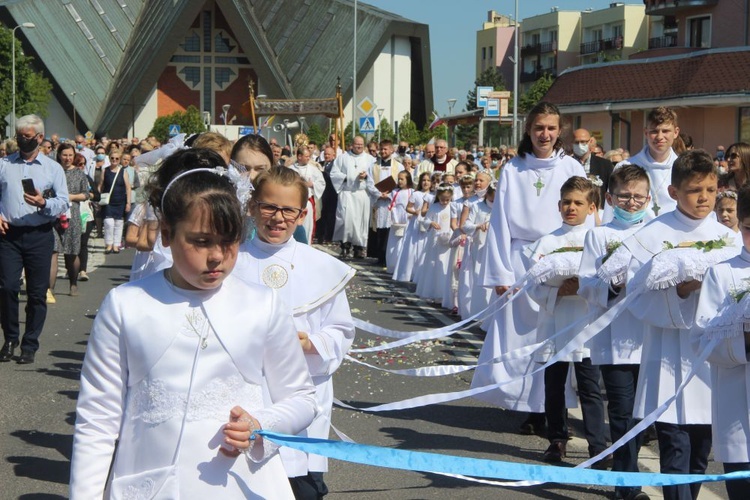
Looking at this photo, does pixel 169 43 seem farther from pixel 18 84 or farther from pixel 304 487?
pixel 304 487

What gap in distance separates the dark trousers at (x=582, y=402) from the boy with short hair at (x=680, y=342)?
3.86ft

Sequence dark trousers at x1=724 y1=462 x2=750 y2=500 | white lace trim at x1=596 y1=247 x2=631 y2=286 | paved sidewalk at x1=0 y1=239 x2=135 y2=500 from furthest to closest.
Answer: paved sidewalk at x1=0 y1=239 x2=135 y2=500 → white lace trim at x1=596 y1=247 x2=631 y2=286 → dark trousers at x1=724 y1=462 x2=750 y2=500

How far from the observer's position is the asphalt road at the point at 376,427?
7.23 m

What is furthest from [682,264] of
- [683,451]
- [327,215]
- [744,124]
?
[744,124]

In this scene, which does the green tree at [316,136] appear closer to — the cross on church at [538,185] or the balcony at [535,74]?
the balcony at [535,74]

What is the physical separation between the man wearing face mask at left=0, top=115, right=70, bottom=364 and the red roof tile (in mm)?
31399

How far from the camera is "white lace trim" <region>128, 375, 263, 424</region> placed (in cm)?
373

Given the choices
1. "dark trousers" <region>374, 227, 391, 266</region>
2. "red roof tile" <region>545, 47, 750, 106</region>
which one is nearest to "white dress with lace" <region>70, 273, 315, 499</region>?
"dark trousers" <region>374, 227, 391, 266</region>

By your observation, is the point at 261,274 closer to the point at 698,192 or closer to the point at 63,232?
the point at 698,192

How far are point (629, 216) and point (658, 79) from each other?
38.7 meters

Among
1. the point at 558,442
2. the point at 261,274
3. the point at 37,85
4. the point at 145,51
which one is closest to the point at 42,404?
the point at 558,442

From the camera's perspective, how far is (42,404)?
9734mm

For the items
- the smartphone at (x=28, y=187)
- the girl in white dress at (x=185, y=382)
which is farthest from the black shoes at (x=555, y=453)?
the smartphone at (x=28, y=187)

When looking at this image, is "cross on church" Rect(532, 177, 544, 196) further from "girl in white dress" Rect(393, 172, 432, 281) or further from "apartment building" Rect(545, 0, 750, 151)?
"apartment building" Rect(545, 0, 750, 151)
